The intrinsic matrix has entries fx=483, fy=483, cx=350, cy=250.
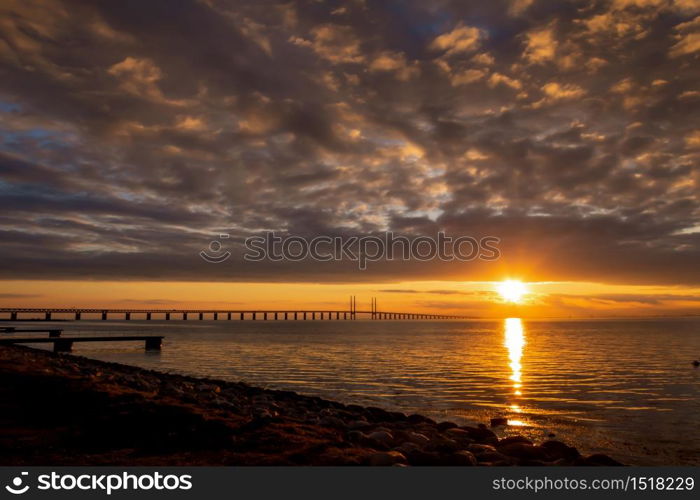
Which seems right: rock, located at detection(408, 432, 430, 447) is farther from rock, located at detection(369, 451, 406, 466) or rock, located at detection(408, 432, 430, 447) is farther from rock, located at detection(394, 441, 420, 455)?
rock, located at detection(369, 451, 406, 466)

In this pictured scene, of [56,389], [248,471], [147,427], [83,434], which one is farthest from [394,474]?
[56,389]

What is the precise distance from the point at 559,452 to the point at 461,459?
179 inches

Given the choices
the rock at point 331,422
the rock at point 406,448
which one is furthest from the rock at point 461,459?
the rock at point 331,422

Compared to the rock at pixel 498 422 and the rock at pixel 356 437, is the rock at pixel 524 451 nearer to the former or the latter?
the rock at pixel 356 437

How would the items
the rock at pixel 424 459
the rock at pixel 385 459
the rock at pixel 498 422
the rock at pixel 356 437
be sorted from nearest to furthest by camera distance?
the rock at pixel 385 459, the rock at pixel 424 459, the rock at pixel 356 437, the rock at pixel 498 422

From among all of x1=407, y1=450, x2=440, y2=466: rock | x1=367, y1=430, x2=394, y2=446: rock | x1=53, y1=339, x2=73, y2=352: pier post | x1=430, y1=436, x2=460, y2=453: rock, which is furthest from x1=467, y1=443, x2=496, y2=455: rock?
x1=53, y1=339, x2=73, y2=352: pier post

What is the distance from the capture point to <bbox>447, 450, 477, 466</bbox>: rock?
1073 cm

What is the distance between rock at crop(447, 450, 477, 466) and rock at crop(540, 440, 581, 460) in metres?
3.47

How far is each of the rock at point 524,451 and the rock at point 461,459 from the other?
2651 millimetres

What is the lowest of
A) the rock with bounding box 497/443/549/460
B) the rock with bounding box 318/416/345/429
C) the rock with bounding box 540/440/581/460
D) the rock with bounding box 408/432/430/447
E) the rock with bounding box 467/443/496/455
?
the rock with bounding box 540/440/581/460

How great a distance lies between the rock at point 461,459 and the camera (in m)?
10.7

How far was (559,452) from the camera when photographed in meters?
13.7

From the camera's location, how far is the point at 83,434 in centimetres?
1102

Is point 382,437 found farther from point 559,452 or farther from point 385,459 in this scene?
point 559,452
